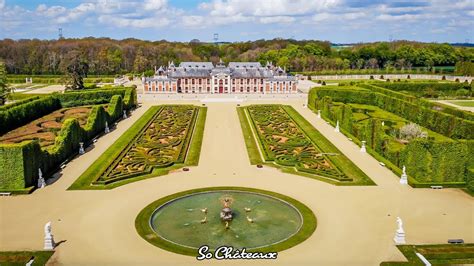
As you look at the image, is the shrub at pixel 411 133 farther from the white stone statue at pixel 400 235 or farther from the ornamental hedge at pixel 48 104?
the ornamental hedge at pixel 48 104

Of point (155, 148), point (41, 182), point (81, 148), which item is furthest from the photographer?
point (155, 148)

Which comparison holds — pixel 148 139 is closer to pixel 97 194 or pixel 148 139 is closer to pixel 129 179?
pixel 129 179

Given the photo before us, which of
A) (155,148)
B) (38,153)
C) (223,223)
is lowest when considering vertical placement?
(223,223)

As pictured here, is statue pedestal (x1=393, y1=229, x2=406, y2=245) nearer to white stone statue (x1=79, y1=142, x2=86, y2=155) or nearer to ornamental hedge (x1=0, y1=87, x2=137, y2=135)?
white stone statue (x1=79, y1=142, x2=86, y2=155)

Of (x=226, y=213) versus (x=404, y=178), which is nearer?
(x=226, y=213)

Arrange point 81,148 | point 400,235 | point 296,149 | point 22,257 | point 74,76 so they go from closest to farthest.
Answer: point 22,257 < point 400,235 < point 81,148 < point 296,149 < point 74,76

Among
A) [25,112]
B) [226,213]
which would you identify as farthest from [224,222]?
[25,112]

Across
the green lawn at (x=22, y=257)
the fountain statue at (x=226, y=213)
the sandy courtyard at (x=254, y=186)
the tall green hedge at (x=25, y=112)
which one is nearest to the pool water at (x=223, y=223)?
the fountain statue at (x=226, y=213)

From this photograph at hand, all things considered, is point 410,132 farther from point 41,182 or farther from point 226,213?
point 41,182
